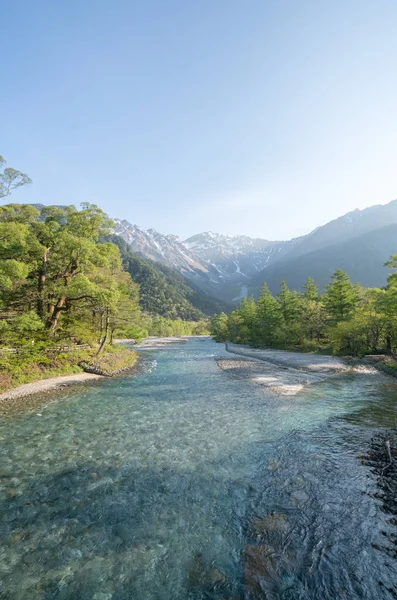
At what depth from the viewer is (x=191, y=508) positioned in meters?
7.40

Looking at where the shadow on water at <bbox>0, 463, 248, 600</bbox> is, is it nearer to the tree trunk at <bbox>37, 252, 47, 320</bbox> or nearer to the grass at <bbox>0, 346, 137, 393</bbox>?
the grass at <bbox>0, 346, 137, 393</bbox>

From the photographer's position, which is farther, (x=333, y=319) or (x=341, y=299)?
(x=333, y=319)

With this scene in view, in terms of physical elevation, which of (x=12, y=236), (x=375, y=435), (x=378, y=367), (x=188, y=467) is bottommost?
(x=378, y=367)

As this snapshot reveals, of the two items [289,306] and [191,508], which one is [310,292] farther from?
[191,508]

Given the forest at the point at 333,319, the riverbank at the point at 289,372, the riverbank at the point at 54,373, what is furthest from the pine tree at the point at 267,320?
the riverbank at the point at 54,373

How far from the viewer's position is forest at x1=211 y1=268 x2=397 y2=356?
104ft

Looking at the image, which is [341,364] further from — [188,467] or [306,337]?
[188,467]

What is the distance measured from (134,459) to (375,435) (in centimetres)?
1026

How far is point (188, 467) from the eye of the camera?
951 centimetres

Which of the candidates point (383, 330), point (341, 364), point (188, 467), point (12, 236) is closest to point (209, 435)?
point (188, 467)

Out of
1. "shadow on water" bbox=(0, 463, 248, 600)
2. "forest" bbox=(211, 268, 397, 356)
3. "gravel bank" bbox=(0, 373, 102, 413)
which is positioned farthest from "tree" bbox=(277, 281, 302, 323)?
"shadow on water" bbox=(0, 463, 248, 600)

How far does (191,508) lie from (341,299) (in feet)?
136

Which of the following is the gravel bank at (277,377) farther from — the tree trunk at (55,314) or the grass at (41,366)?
the tree trunk at (55,314)

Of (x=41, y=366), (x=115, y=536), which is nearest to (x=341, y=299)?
(x=41, y=366)
